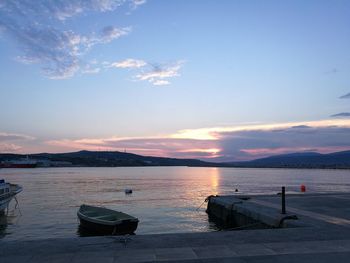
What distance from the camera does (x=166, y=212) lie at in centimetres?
3784

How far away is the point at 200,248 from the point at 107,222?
584 inches

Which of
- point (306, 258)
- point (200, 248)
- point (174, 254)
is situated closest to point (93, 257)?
point (174, 254)

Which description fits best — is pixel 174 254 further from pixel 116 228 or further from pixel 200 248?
pixel 116 228

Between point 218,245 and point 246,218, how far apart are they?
12.3 m

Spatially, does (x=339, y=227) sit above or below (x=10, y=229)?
above

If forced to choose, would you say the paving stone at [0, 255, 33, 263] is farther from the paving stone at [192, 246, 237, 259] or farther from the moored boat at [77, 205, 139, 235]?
the moored boat at [77, 205, 139, 235]

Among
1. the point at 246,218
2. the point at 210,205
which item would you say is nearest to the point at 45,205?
the point at 210,205

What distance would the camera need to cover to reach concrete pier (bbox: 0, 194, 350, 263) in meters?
9.33

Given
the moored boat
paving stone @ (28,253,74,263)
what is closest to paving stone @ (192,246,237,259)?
paving stone @ (28,253,74,263)

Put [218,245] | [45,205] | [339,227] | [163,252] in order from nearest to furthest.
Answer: [163,252], [218,245], [339,227], [45,205]

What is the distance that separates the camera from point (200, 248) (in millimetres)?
10250

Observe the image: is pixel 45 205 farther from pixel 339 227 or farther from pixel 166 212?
pixel 339 227

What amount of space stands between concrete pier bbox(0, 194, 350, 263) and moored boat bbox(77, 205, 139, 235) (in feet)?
40.0

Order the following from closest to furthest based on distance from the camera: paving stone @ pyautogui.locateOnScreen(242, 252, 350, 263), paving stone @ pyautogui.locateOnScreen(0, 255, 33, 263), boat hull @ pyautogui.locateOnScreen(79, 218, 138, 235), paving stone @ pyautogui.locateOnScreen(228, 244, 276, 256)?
paving stone @ pyautogui.locateOnScreen(242, 252, 350, 263)
paving stone @ pyautogui.locateOnScreen(0, 255, 33, 263)
paving stone @ pyautogui.locateOnScreen(228, 244, 276, 256)
boat hull @ pyautogui.locateOnScreen(79, 218, 138, 235)
